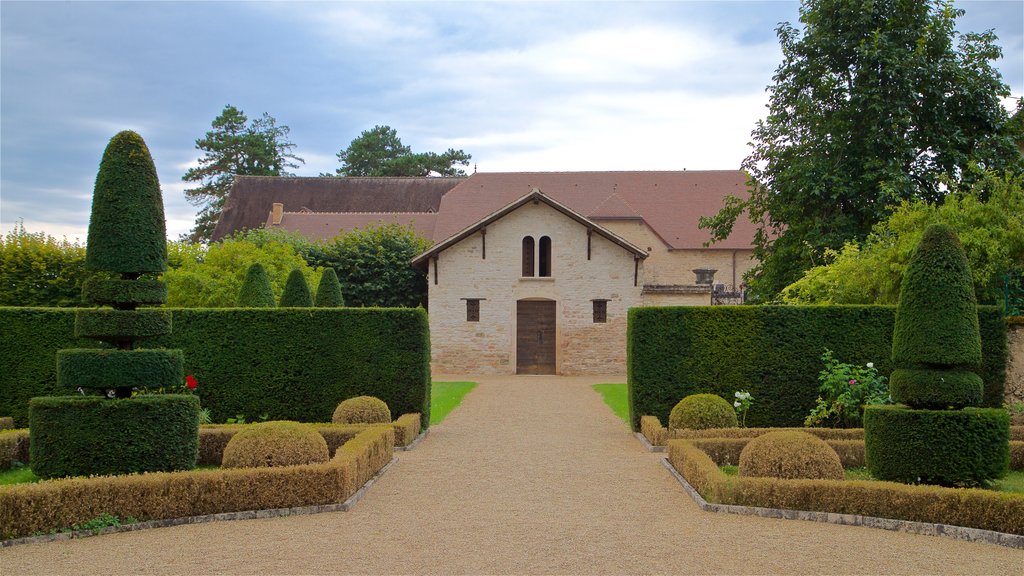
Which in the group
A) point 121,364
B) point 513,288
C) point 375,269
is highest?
point 375,269

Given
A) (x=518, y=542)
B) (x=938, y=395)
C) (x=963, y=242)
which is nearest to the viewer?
(x=518, y=542)

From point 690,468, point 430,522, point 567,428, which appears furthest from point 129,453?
point 567,428

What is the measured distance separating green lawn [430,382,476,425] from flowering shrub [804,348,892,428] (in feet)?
22.6

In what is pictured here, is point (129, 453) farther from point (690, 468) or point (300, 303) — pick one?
point (300, 303)

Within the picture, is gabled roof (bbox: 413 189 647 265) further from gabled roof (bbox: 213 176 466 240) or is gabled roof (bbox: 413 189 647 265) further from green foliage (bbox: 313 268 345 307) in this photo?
gabled roof (bbox: 213 176 466 240)

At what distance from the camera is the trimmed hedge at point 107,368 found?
29.4 feet

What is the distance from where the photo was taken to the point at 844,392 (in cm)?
1334

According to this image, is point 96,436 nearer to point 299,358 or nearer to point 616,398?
point 299,358

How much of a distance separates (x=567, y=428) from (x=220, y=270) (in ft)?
48.5

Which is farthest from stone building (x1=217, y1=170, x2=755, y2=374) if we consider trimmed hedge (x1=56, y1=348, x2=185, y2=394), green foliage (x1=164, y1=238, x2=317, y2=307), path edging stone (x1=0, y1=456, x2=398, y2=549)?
path edging stone (x1=0, y1=456, x2=398, y2=549)

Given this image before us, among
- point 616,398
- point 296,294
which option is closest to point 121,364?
point 296,294

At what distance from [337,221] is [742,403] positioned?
105 ft

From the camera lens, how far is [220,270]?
25.7 meters

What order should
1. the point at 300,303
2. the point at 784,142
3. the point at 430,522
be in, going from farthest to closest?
the point at 784,142, the point at 300,303, the point at 430,522
